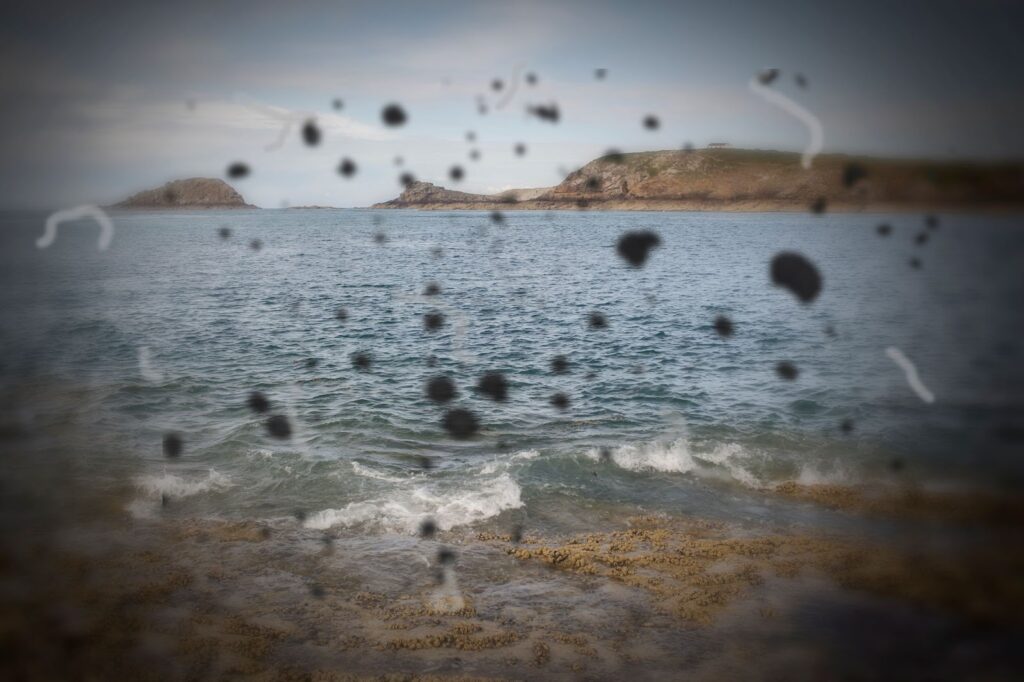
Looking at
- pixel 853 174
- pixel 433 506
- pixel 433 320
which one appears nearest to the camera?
pixel 853 174

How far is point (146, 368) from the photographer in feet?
83.2

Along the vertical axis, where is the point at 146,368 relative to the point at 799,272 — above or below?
below

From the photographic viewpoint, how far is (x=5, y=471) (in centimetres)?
1555

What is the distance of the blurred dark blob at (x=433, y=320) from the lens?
34022 mm

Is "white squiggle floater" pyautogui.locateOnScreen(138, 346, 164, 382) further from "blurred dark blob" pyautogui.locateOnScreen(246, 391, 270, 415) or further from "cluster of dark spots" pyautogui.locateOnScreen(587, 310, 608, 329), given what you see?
"cluster of dark spots" pyautogui.locateOnScreen(587, 310, 608, 329)

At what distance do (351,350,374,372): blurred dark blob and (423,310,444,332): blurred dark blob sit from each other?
20.3 feet

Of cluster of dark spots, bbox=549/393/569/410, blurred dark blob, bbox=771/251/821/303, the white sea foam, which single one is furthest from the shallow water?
blurred dark blob, bbox=771/251/821/303

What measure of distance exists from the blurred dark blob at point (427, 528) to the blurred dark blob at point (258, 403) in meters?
10.2

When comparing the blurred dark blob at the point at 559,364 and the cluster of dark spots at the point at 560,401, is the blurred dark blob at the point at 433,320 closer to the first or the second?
the blurred dark blob at the point at 559,364

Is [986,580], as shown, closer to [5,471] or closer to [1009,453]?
[1009,453]

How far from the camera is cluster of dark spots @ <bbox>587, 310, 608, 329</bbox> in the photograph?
33750 millimetres

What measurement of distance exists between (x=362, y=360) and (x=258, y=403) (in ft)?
19.8

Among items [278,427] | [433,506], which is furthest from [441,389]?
[433,506]

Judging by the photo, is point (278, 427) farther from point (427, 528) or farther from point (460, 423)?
point (427, 528)
